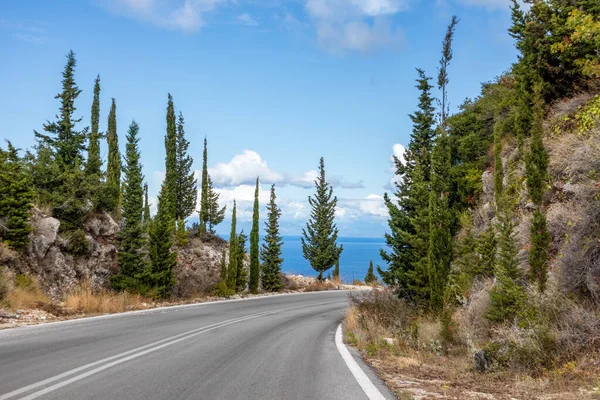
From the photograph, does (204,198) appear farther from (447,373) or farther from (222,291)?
(447,373)

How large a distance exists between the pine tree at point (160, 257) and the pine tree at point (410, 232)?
1284cm

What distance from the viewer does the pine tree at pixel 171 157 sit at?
133ft

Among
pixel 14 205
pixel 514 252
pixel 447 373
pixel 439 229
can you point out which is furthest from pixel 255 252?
pixel 447 373

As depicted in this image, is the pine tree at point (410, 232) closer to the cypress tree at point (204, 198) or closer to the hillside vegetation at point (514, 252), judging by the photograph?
the hillside vegetation at point (514, 252)

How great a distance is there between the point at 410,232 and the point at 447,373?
12.5m

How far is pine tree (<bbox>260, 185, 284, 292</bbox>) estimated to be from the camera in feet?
124

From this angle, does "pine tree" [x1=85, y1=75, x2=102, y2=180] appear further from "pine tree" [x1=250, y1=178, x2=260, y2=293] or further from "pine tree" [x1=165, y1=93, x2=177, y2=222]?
"pine tree" [x1=250, y1=178, x2=260, y2=293]

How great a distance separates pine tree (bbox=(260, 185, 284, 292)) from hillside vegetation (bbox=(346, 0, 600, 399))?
1809 cm

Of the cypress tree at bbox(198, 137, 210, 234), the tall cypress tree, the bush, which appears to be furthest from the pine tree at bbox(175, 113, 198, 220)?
the tall cypress tree

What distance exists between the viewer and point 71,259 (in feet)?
77.3

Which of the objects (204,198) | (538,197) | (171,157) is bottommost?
(538,197)

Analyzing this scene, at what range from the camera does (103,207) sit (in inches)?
1118

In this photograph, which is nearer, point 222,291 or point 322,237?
point 222,291

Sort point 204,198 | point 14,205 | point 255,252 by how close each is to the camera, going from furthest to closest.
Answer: point 204,198 < point 255,252 < point 14,205
